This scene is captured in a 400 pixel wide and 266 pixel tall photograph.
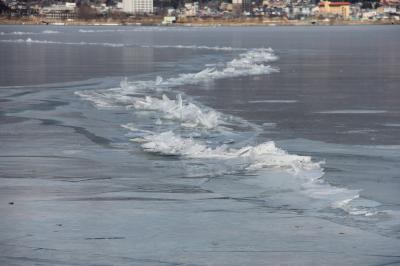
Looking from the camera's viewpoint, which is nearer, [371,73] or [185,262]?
[185,262]

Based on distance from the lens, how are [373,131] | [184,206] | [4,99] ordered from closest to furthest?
[184,206]
[373,131]
[4,99]

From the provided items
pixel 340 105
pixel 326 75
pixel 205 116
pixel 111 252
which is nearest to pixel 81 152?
pixel 205 116

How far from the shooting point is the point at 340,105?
1780 cm

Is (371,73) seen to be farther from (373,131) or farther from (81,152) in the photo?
(81,152)

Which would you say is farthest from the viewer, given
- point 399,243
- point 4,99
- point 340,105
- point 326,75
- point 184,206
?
point 326,75

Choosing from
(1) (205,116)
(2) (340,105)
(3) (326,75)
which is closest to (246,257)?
(1) (205,116)

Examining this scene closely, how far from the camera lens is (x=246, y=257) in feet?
22.6

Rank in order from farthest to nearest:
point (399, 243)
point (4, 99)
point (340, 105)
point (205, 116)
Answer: point (4, 99) < point (340, 105) < point (205, 116) < point (399, 243)

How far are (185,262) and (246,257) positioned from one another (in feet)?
1.39

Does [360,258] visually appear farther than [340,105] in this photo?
No

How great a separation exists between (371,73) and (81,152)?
54.2 feet

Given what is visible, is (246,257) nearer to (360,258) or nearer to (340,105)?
(360,258)

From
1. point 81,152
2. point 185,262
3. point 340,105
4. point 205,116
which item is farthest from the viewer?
point 340,105

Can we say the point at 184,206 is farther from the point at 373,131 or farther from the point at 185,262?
the point at 373,131
